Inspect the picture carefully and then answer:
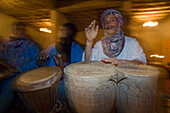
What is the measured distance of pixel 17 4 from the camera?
2090 mm

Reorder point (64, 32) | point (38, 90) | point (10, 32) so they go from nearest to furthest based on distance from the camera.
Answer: point (38, 90), point (10, 32), point (64, 32)

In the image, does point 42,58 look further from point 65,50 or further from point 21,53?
point 65,50

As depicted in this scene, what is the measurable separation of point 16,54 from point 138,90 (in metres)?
2.71

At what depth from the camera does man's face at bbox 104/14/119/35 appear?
183cm

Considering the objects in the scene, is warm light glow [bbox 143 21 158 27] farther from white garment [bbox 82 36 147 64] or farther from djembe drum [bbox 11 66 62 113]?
djembe drum [bbox 11 66 62 113]

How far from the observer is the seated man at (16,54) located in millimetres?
2104

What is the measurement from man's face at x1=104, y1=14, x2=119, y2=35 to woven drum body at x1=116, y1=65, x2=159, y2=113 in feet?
3.23

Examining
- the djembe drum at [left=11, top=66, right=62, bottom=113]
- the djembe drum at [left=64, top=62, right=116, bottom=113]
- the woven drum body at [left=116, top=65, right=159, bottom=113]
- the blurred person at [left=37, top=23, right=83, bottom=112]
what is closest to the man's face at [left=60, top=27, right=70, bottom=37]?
the blurred person at [left=37, top=23, right=83, bottom=112]

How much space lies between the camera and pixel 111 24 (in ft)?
6.09

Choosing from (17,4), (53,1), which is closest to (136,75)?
(53,1)

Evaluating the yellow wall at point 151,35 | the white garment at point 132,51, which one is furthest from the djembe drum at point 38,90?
the yellow wall at point 151,35

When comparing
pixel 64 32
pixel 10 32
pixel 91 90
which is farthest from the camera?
pixel 64 32

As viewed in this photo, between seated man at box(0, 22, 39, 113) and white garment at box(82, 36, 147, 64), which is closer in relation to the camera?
white garment at box(82, 36, 147, 64)

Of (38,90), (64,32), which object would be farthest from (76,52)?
(38,90)
